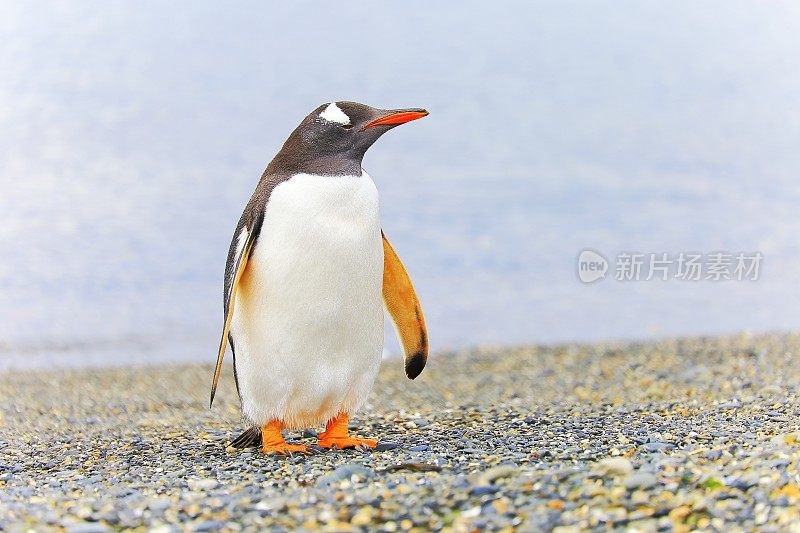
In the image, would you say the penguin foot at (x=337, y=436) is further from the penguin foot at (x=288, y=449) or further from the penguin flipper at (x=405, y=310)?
the penguin flipper at (x=405, y=310)

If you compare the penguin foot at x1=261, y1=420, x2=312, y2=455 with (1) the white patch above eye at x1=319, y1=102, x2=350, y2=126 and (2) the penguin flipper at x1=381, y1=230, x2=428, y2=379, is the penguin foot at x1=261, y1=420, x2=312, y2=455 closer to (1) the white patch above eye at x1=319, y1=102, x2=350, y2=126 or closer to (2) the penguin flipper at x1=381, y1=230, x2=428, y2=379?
(2) the penguin flipper at x1=381, y1=230, x2=428, y2=379

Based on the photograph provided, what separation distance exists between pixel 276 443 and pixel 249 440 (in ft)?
1.12

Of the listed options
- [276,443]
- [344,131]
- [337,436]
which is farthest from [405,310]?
[344,131]

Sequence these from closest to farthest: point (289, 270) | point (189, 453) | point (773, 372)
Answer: point (289, 270)
point (189, 453)
point (773, 372)

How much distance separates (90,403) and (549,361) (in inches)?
163

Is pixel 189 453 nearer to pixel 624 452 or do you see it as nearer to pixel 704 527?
pixel 624 452

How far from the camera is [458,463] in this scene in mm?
4109

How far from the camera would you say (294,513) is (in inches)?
132

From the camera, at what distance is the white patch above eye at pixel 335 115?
4.53 metres

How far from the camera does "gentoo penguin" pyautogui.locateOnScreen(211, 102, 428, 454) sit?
14.5 ft

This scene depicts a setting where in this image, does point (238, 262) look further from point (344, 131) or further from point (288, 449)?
point (288, 449)

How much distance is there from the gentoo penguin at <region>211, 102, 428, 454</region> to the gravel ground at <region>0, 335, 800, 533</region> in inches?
12.3

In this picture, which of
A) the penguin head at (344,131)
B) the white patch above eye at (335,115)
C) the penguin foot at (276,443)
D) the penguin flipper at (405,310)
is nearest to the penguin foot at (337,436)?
the penguin foot at (276,443)

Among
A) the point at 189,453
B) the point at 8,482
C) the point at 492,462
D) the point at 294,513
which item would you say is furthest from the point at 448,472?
the point at 8,482
